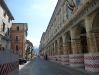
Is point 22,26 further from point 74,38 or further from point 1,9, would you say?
point 74,38

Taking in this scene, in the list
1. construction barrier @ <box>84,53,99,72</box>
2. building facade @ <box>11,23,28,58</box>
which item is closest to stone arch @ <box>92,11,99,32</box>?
construction barrier @ <box>84,53,99,72</box>

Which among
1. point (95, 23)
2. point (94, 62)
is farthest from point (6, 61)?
point (95, 23)

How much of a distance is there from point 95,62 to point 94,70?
0.87 meters

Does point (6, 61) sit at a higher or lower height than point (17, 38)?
lower

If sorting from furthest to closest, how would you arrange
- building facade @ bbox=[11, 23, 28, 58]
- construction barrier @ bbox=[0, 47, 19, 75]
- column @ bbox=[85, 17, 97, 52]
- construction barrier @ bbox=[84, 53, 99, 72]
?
building facade @ bbox=[11, 23, 28, 58] < column @ bbox=[85, 17, 97, 52] < construction barrier @ bbox=[84, 53, 99, 72] < construction barrier @ bbox=[0, 47, 19, 75]

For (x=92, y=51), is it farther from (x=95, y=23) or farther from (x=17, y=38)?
(x=17, y=38)

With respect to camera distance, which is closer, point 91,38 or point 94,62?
point 94,62

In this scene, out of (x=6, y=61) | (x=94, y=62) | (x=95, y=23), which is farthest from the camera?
(x=95, y=23)

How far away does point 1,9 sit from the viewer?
1129 inches

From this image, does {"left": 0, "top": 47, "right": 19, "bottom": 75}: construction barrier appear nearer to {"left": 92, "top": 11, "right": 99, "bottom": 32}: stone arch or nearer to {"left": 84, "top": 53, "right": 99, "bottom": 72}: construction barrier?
{"left": 84, "top": 53, "right": 99, "bottom": 72}: construction barrier

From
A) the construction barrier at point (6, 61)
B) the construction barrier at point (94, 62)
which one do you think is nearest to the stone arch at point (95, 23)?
the construction barrier at point (94, 62)

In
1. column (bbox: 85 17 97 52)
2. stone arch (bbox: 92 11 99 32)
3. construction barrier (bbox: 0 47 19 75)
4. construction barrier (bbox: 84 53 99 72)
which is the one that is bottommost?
construction barrier (bbox: 84 53 99 72)

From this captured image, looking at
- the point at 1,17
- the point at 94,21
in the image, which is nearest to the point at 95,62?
the point at 94,21

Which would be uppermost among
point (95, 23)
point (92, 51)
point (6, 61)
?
point (95, 23)
